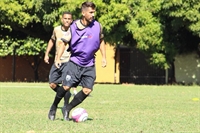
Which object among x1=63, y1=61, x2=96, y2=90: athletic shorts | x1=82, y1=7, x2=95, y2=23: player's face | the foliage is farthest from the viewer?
the foliage

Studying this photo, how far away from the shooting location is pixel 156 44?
33469mm

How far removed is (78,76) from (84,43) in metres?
0.59

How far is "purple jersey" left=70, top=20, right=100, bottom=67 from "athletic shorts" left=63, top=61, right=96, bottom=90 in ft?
0.29

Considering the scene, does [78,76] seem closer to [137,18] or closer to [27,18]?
[137,18]

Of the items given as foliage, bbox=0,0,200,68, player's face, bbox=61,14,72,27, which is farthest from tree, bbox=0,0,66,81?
player's face, bbox=61,14,72,27

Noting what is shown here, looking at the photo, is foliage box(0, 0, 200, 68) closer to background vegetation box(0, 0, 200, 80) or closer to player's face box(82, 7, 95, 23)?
background vegetation box(0, 0, 200, 80)

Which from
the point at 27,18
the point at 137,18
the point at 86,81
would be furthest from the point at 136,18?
the point at 86,81

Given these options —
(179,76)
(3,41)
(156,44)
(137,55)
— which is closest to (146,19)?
(156,44)

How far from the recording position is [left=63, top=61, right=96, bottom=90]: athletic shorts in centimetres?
1053

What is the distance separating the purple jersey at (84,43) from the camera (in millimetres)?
10445

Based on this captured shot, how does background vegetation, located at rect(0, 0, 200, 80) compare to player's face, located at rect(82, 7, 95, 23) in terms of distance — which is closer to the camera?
player's face, located at rect(82, 7, 95, 23)

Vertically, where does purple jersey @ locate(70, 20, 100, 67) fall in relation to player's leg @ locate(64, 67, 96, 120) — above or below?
above

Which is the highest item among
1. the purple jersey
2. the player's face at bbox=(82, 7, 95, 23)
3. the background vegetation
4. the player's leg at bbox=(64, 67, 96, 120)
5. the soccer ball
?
the background vegetation

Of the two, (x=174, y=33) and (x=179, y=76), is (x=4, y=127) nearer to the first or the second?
(x=174, y=33)
